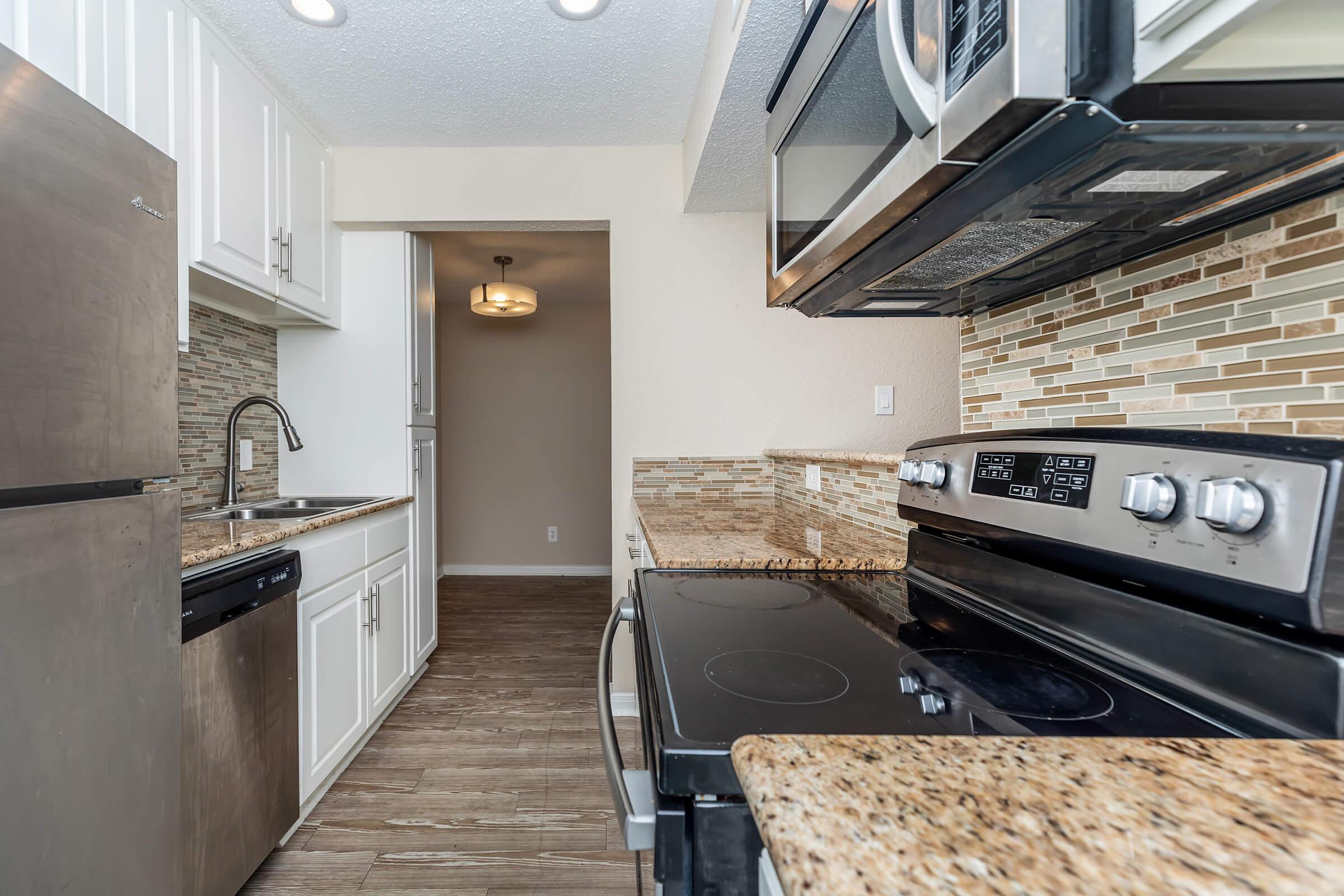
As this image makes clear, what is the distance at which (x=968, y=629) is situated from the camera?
0.79 meters

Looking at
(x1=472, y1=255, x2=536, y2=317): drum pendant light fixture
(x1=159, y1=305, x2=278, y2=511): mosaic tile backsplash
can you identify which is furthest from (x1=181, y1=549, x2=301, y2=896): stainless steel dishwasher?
(x1=472, y1=255, x2=536, y2=317): drum pendant light fixture

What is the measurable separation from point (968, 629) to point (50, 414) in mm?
1212

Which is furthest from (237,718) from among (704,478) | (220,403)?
(704,478)

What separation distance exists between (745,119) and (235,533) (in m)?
1.74

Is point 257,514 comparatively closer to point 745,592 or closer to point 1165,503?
point 745,592

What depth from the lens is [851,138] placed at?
2.67ft

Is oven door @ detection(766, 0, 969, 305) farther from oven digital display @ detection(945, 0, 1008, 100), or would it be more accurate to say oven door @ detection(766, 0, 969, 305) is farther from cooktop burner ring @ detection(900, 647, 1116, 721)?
cooktop burner ring @ detection(900, 647, 1116, 721)

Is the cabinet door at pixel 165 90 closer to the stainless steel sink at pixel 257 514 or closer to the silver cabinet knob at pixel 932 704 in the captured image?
the stainless steel sink at pixel 257 514

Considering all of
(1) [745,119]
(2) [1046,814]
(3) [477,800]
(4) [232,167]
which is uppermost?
(1) [745,119]

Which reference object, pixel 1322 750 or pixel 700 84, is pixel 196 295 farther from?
pixel 1322 750

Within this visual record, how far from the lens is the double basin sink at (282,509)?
210cm

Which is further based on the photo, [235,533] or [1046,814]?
[235,533]

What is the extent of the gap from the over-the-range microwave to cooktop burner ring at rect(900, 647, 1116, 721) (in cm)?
46

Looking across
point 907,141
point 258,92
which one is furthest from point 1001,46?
point 258,92
